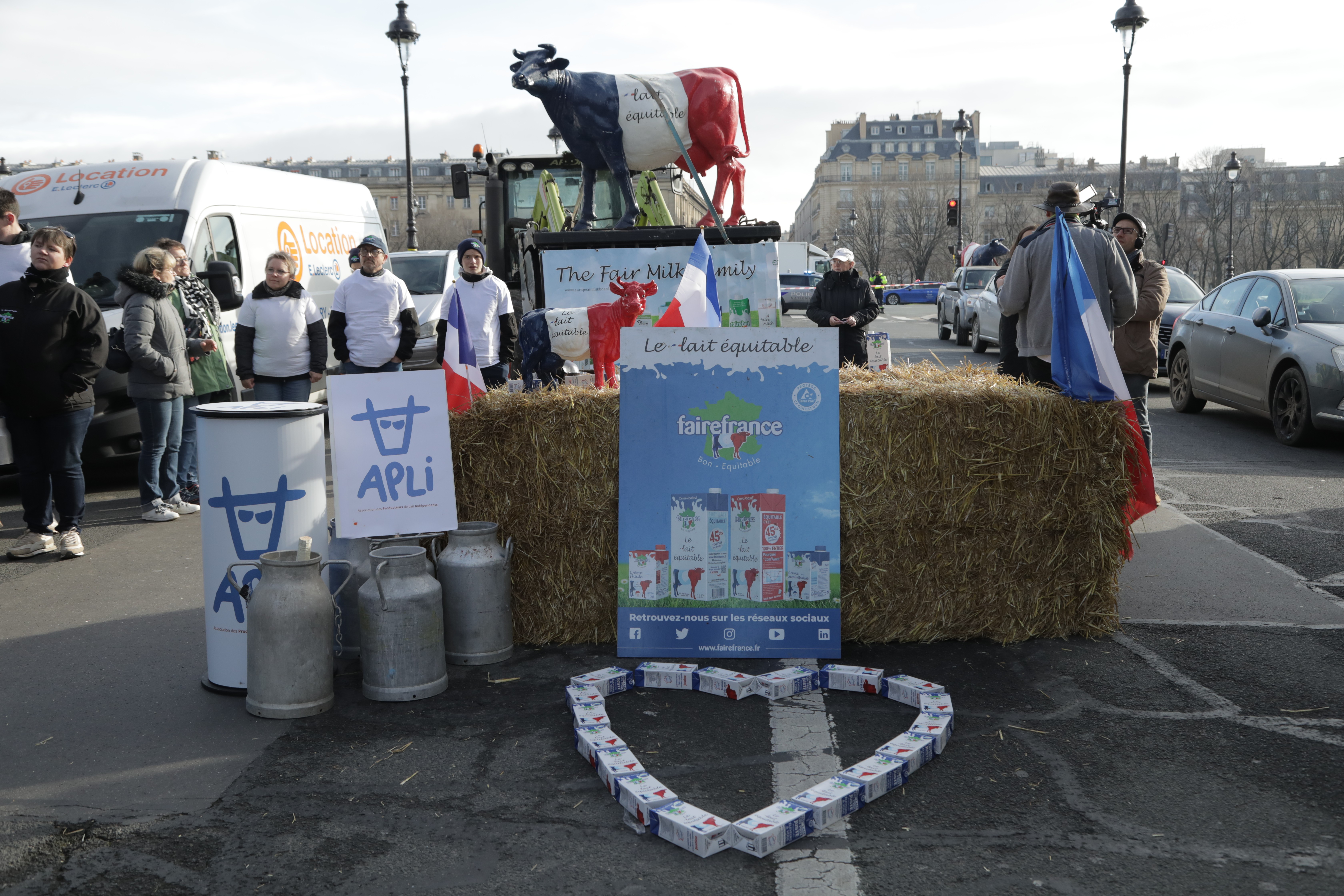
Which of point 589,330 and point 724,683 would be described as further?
point 589,330

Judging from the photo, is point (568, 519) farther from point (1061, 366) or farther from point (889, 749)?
point (1061, 366)

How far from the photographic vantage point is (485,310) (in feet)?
26.4

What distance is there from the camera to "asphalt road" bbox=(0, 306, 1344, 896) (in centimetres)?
293

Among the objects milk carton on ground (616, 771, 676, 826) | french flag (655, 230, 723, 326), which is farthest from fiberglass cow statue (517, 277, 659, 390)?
milk carton on ground (616, 771, 676, 826)

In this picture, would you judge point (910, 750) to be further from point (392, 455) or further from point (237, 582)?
point (237, 582)

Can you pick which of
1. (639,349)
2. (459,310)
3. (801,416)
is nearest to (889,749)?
(801,416)

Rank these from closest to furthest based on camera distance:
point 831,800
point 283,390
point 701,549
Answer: point 831,800
point 701,549
point 283,390

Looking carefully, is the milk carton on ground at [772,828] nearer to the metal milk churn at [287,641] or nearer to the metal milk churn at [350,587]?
the metal milk churn at [287,641]

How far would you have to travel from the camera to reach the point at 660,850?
10.1 ft

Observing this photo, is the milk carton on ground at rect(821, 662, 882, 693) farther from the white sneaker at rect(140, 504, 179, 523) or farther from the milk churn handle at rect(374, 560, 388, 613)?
the white sneaker at rect(140, 504, 179, 523)

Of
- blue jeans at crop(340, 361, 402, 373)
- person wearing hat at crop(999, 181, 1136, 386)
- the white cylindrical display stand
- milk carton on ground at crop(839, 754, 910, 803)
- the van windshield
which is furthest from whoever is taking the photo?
the van windshield

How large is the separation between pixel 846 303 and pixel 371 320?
453cm

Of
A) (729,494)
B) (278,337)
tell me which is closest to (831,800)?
(729,494)

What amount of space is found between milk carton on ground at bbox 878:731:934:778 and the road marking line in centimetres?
19
